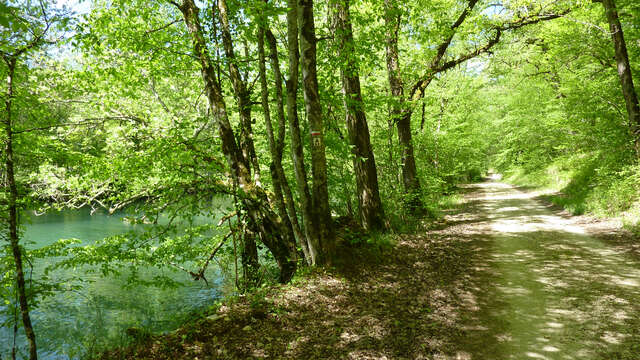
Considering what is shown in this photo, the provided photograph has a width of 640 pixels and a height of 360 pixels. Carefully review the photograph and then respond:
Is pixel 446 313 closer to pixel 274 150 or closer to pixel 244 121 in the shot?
pixel 274 150

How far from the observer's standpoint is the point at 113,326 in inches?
330

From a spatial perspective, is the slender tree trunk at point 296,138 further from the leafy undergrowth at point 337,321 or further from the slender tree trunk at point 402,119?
the slender tree trunk at point 402,119

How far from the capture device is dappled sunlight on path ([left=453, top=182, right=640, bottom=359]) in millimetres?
3730

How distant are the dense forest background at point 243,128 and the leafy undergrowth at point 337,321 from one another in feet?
3.30

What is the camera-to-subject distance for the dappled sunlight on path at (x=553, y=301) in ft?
12.2

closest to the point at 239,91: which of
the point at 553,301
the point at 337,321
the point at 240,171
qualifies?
the point at 240,171

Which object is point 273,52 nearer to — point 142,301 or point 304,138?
point 304,138

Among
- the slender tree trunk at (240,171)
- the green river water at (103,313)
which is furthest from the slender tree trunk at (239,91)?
the green river water at (103,313)

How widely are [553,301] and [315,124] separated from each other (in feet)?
15.7

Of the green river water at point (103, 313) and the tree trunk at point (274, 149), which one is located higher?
the tree trunk at point (274, 149)

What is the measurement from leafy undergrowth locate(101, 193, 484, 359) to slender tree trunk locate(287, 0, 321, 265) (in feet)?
2.22

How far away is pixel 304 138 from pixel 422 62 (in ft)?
23.8

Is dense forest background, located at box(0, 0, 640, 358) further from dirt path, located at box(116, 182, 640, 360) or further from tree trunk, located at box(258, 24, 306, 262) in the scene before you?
dirt path, located at box(116, 182, 640, 360)

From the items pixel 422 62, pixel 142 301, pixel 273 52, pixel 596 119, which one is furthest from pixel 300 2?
pixel 596 119
